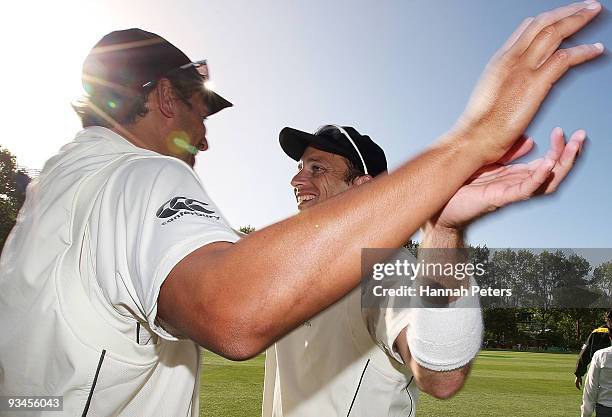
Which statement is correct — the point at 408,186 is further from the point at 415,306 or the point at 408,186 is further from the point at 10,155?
the point at 10,155

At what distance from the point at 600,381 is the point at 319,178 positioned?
33.2 feet

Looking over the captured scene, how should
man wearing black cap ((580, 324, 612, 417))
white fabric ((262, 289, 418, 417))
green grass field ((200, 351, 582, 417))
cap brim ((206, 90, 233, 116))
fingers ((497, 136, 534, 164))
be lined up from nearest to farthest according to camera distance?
fingers ((497, 136, 534, 164)), cap brim ((206, 90, 233, 116)), white fabric ((262, 289, 418, 417)), man wearing black cap ((580, 324, 612, 417)), green grass field ((200, 351, 582, 417))

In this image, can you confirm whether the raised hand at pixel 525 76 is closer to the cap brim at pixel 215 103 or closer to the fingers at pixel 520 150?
the fingers at pixel 520 150

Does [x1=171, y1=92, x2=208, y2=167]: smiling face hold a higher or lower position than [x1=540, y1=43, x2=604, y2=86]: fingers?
lower

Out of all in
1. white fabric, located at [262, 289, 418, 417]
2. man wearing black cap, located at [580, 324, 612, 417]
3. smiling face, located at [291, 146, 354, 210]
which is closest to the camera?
Answer: white fabric, located at [262, 289, 418, 417]

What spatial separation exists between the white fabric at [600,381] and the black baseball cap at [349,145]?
31.4 ft

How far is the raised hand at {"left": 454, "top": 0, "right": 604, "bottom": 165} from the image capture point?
1088 millimetres

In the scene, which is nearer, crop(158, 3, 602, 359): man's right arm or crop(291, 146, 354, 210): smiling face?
crop(158, 3, 602, 359): man's right arm

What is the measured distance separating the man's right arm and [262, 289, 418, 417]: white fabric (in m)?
1.86

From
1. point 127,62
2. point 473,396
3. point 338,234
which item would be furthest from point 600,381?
point 338,234

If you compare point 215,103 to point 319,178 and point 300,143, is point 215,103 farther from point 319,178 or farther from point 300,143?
point 300,143

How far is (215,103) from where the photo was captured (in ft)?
9.31

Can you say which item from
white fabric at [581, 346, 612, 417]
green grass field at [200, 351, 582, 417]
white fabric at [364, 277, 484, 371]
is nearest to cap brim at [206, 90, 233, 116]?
white fabric at [364, 277, 484, 371]

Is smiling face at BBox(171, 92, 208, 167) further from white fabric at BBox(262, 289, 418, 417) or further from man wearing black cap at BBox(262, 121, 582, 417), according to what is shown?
white fabric at BBox(262, 289, 418, 417)
